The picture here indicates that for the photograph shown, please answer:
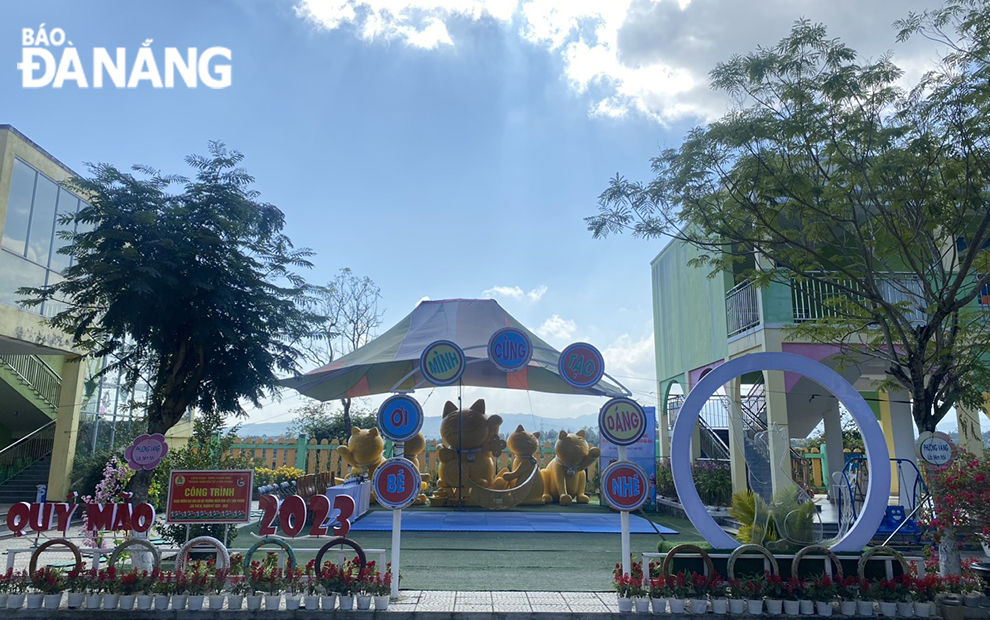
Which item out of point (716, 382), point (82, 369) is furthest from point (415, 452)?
point (716, 382)

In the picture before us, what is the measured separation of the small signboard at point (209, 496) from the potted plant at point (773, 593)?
18.2 ft

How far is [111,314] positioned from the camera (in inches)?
377

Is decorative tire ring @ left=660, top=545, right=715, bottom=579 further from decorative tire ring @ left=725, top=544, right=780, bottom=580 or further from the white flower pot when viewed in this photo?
the white flower pot

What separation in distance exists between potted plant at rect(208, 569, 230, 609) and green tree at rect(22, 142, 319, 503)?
3.68 metres

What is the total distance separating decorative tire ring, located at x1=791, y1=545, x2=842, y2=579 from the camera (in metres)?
6.74

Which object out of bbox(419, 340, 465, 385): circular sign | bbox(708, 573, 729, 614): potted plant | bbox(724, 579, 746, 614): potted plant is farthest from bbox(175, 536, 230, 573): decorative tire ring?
bbox(708, 573, 729, 614): potted plant

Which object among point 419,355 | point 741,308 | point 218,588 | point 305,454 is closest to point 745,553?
point 218,588

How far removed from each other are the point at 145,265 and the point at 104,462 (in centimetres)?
755

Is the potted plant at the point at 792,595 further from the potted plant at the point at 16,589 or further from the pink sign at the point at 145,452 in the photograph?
the potted plant at the point at 16,589

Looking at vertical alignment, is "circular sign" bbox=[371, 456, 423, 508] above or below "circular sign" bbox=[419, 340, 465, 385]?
below

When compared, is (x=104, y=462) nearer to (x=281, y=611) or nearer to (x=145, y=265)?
(x=145, y=265)

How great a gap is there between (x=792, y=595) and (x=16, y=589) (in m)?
7.71

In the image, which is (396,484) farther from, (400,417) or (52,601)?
(52,601)

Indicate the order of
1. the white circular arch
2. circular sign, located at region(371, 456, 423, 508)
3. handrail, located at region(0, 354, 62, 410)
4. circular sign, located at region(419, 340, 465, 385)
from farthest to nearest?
handrail, located at region(0, 354, 62, 410), circular sign, located at region(419, 340, 465, 385), the white circular arch, circular sign, located at region(371, 456, 423, 508)
